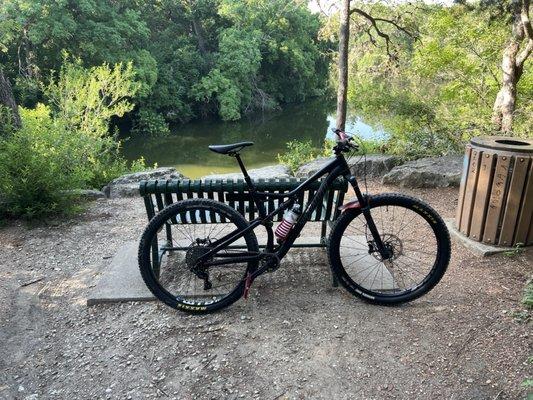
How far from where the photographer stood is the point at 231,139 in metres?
26.8

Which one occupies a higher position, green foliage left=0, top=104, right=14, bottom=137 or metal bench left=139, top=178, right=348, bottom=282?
green foliage left=0, top=104, right=14, bottom=137

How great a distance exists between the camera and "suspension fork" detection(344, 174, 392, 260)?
321cm

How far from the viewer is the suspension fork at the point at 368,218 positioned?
3.21m

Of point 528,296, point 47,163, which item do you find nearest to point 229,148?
point 528,296

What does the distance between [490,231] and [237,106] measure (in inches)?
1069

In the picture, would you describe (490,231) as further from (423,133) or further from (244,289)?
(423,133)

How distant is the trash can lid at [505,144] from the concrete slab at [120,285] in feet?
11.0

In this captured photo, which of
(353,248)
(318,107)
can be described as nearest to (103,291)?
(353,248)

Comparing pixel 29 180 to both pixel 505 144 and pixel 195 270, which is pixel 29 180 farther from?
pixel 505 144

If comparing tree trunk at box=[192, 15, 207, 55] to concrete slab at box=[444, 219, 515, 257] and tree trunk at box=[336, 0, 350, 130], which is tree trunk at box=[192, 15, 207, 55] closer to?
tree trunk at box=[336, 0, 350, 130]

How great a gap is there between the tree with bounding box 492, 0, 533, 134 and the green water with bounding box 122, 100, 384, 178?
7736mm

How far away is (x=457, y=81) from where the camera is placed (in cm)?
1142

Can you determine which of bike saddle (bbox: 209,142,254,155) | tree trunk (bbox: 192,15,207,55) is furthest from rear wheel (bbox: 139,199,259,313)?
→ tree trunk (bbox: 192,15,207,55)

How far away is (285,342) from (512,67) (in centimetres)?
848
